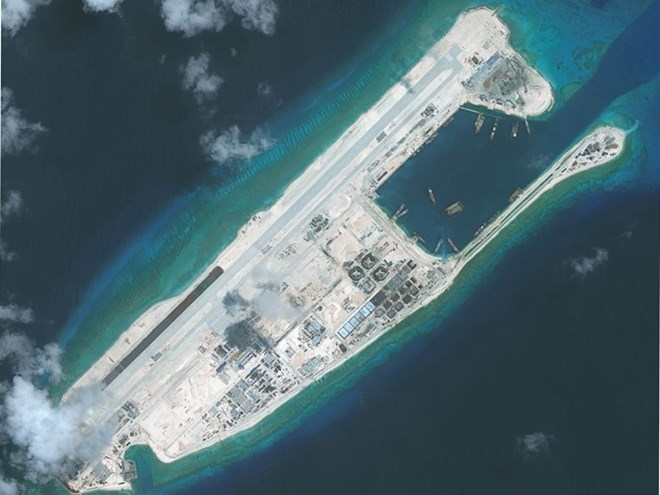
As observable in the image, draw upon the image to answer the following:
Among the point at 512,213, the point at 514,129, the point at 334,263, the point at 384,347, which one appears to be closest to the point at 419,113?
the point at 514,129

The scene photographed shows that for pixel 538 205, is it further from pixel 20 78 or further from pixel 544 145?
pixel 20 78

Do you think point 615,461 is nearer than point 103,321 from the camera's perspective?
Yes

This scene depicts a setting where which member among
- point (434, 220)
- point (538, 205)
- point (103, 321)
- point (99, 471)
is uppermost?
point (103, 321)

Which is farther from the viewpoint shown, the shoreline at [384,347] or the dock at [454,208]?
the shoreline at [384,347]

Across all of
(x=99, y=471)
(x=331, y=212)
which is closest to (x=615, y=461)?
(x=331, y=212)

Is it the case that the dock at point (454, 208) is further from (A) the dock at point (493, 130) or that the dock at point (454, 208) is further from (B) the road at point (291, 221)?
(B) the road at point (291, 221)

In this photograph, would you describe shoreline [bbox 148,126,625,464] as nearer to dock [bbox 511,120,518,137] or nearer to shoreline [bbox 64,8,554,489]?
shoreline [bbox 64,8,554,489]

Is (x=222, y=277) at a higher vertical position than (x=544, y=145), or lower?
higher

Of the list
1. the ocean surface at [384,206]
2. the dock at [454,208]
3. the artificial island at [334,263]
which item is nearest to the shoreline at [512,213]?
the artificial island at [334,263]
